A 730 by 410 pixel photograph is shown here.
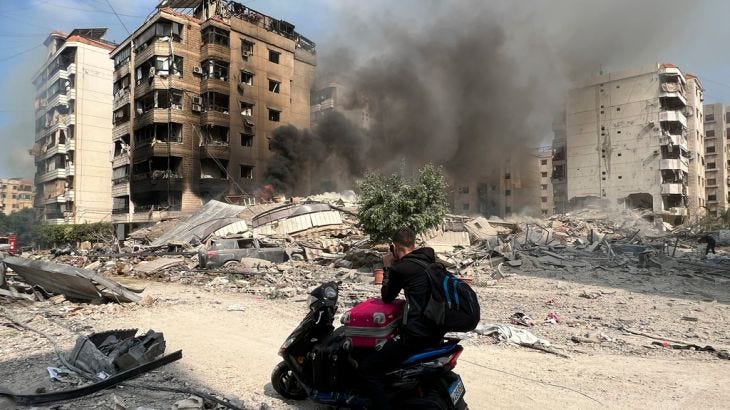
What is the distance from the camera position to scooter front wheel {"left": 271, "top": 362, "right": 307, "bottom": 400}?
367 cm

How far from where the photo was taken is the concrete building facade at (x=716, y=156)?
2322 inches

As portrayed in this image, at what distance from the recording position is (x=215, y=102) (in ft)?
125

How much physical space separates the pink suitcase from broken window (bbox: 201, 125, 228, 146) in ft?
121

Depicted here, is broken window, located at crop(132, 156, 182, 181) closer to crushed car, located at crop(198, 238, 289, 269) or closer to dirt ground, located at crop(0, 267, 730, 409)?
crushed car, located at crop(198, 238, 289, 269)

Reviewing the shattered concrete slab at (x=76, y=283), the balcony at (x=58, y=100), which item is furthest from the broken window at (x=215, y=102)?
→ the shattered concrete slab at (x=76, y=283)

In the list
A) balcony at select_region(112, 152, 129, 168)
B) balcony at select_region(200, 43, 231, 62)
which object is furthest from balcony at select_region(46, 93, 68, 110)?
balcony at select_region(200, 43, 231, 62)

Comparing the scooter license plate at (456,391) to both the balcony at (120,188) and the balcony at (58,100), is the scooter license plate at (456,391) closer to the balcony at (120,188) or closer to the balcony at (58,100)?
the balcony at (120,188)

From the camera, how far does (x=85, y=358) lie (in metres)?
4.02

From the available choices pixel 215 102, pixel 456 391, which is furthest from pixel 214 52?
pixel 456 391

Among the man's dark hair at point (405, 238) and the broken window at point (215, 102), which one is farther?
the broken window at point (215, 102)

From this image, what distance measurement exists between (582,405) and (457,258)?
500 inches

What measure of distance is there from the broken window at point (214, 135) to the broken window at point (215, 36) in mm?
6886

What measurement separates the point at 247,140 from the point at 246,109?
266 cm

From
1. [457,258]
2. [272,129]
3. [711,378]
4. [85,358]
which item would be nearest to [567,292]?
[457,258]
